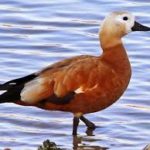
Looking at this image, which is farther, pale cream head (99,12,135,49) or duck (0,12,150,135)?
pale cream head (99,12,135,49)

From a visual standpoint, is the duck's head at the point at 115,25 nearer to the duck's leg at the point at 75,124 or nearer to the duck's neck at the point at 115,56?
the duck's neck at the point at 115,56

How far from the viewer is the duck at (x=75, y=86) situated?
10016mm

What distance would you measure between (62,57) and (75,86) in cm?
293

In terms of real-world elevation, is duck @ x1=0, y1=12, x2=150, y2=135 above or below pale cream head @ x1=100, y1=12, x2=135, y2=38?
below

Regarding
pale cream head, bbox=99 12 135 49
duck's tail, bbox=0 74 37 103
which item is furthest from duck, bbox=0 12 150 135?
pale cream head, bbox=99 12 135 49

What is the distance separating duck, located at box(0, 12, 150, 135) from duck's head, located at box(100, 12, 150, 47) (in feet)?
0.66

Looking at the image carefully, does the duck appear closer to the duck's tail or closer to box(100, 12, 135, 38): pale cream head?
the duck's tail

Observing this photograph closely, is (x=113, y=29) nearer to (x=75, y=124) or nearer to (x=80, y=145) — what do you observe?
(x=75, y=124)

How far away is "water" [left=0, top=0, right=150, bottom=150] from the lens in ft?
33.7

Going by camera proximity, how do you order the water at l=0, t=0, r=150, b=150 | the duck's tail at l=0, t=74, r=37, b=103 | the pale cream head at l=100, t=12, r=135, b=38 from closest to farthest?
the duck's tail at l=0, t=74, r=37, b=103 < the water at l=0, t=0, r=150, b=150 < the pale cream head at l=100, t=12, r=135, b=38

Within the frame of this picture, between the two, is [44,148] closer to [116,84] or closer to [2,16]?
[116,84]

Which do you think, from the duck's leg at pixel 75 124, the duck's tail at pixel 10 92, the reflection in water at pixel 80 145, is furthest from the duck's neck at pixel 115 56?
the duck's tail at pixel 10 92

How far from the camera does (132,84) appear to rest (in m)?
11.9

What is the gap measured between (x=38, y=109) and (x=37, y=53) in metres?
2.09
